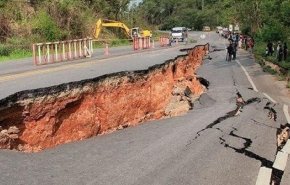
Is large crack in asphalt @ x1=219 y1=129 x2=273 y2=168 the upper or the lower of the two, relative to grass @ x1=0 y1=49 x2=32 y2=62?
lower

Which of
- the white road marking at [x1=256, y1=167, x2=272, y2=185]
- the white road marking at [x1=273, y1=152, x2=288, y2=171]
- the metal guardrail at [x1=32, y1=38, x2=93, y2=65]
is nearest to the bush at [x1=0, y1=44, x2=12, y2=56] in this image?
the metal guardrail at [x1=32, y1=38, x2=93, y2=65]

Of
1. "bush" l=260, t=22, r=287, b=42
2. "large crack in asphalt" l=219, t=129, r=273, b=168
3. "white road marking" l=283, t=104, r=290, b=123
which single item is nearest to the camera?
"large crack in asphalt" l=219, t=129, r=273, b=168

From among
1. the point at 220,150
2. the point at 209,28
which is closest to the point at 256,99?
the point at 220,150

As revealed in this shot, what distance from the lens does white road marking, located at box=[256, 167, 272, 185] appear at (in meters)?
6.46

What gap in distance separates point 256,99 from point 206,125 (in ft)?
15.7

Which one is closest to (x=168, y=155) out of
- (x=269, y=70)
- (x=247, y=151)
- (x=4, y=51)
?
(x=247, y=151)

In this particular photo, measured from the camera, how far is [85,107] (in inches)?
507

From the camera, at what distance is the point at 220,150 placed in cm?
805

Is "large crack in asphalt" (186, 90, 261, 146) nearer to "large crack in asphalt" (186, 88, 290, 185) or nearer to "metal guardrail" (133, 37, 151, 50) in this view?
"large crack in asphalt" (186, 88, 290, 185)

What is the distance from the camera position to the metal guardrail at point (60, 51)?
976 inches

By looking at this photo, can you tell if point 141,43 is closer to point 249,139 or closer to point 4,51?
point 4,51

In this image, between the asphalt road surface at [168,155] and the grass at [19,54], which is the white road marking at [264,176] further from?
the grass at [19,54]

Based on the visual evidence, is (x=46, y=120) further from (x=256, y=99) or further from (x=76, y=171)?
(x=256, y=99)

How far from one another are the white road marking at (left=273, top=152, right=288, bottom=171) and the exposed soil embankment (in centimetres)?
524
